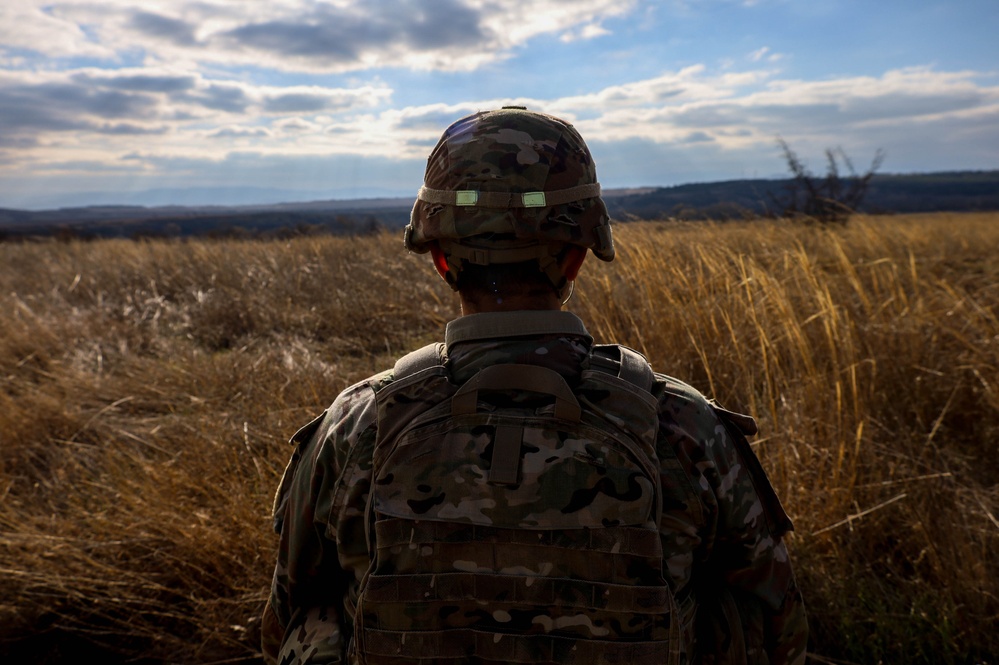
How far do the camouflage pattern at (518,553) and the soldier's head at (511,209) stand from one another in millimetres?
116

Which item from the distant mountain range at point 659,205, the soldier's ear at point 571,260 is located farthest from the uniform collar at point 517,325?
the distant mountain range at point 659,205

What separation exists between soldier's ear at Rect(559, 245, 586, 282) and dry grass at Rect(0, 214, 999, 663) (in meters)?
1.63

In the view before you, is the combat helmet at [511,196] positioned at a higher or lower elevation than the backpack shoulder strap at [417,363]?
higher

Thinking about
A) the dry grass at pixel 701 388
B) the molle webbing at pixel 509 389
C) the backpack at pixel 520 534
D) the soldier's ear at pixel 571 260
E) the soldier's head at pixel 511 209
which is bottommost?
the dry grass at pixel 701 388

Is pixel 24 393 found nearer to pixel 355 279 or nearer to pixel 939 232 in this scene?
pixel 355 279

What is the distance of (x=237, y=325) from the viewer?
20.9 feet

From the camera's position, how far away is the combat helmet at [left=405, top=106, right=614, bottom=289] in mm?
Answer: 1289

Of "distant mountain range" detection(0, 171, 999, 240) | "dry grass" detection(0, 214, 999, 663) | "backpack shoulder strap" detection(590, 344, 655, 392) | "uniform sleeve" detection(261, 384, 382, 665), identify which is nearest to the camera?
"backpack shoulder strap" detection(590, 344, 655, 392)

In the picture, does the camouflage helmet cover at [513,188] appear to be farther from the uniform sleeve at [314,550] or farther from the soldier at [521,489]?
the uniform sleeve at [314,550]

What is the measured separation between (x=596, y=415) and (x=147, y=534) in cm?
231

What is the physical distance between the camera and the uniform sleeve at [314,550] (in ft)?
4.37

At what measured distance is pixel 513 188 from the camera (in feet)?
4.29

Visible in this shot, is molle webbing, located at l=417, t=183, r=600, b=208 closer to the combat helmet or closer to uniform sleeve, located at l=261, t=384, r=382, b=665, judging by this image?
the combat helmet

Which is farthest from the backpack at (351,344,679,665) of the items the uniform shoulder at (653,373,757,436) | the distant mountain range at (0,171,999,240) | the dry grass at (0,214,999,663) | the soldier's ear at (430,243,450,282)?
the distant mountain range at (0,171,999,240)
